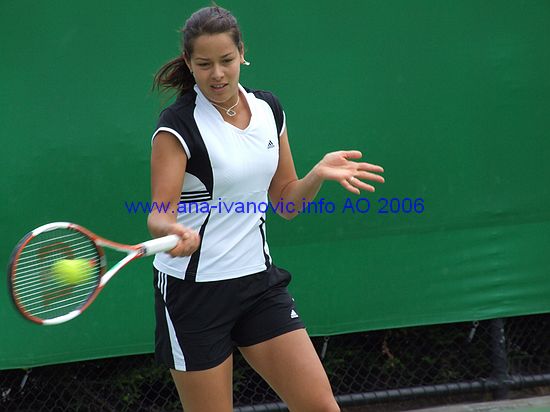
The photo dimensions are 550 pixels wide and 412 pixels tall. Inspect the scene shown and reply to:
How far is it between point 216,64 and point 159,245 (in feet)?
2.04

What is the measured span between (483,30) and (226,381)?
223 centimetres

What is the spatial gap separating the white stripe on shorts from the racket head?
11.9 inches

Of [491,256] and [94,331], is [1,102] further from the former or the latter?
[491,256]

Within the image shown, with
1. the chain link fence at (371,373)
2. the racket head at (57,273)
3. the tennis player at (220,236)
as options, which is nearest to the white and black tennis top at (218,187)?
the tennis player at (220,236)

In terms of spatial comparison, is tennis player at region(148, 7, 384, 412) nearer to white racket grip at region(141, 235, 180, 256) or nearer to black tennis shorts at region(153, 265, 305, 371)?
black tennis shorts at region(153, 265, 305, 371)

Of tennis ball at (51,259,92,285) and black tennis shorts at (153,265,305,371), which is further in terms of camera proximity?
black tennis shorts at (153,265,305,371)

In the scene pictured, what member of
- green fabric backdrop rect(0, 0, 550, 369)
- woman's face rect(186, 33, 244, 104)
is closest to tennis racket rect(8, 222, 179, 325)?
woman's face rect(186, 33, 244, 104)

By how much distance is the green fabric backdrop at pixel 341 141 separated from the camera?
12.9 feet

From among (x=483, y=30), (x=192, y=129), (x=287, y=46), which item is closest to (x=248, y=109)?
(x=192, y=129)

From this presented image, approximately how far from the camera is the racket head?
106 inches

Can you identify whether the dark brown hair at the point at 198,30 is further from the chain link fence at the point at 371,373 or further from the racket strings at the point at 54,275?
the chain link fence at the point at 371,373

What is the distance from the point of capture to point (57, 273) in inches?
107

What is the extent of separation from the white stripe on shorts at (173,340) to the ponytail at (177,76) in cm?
59

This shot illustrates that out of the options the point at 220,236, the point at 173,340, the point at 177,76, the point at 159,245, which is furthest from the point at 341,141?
the point at 159,245
